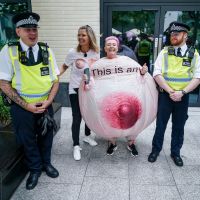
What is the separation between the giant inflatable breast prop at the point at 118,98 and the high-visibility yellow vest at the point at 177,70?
0.73 ft

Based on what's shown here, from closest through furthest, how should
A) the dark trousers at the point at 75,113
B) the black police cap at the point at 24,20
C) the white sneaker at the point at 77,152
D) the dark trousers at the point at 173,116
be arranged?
1. the black police cap at the point at 24,20
2. the dark trousers at the point at 173,116
3. the dark trousers at the point at 75,113
4. the white sneaker at the point at 77,152

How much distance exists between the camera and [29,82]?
244 centimetres

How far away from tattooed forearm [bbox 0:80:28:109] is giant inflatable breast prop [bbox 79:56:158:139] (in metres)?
0.65

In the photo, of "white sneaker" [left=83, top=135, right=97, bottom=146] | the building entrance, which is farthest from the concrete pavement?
the building entrance

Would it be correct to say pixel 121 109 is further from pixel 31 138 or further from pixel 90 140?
pixel 90 140

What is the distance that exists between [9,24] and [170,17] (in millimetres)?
3207

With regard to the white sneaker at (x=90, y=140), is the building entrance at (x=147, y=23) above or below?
above

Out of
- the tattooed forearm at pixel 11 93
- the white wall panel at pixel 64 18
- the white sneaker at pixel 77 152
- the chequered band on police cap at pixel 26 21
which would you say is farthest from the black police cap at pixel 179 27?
the white wall panel at pixel 64 18

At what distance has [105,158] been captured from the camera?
3.25m

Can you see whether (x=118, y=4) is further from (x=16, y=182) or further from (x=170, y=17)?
(x=16, y=182)

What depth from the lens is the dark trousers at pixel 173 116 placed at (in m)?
2.85

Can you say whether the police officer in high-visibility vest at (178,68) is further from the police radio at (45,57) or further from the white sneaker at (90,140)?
the white sneaker at (90,140)

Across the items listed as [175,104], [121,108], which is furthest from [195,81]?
[121,108]

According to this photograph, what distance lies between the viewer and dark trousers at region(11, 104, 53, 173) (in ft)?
8.27
